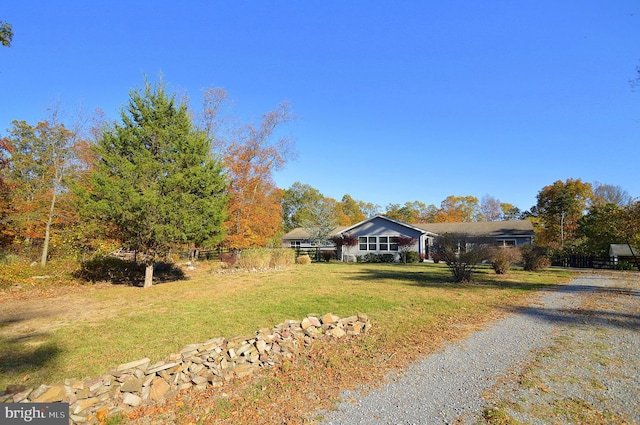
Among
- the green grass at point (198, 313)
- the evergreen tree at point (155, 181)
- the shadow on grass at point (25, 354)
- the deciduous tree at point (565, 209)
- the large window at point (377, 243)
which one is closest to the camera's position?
the shadow on grass at point (25, 354)

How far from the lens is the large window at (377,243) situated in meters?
29.5

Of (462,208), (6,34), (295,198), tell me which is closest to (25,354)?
(6,34)

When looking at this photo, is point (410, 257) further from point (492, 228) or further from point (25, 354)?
point (25, 354)

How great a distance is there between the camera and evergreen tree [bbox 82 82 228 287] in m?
12.1

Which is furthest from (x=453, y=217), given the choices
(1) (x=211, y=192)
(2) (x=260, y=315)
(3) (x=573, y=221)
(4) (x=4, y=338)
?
(4) (x=4, y=338)

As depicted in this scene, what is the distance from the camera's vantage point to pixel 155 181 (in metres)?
12.8

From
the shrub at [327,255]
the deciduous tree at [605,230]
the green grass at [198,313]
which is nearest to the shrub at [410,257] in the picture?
the shrub at [327,255]

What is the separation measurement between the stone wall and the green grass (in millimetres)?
767

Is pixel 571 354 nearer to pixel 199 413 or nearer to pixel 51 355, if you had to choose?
pixel 199 413

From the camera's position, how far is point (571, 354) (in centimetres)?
490

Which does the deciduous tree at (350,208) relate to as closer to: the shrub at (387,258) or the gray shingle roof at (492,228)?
the gray shingle roof at (492,228)

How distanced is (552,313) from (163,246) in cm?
1338

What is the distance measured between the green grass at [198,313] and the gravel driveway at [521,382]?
56.9 inches

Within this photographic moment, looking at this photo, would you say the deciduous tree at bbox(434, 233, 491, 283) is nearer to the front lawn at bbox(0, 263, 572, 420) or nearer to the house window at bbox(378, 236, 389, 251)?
the front lawn at bbox(0, 263, 572, 420)
